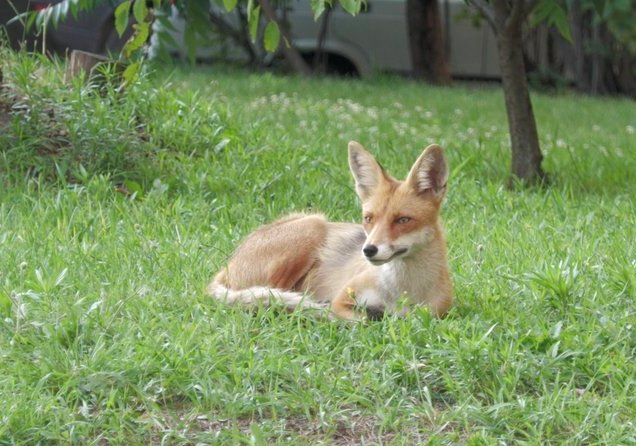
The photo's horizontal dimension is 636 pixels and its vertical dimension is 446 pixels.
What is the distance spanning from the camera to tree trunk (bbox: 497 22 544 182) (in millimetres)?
8602

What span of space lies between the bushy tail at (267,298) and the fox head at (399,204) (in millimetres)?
394

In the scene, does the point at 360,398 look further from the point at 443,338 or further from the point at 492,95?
the point at 492,95

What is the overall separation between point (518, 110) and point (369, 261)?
4015 mm

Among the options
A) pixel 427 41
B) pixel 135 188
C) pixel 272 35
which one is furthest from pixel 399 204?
pixel 427 41

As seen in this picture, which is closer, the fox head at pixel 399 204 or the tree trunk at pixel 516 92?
the fox head at pixel 399 204

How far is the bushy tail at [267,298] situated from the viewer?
17.1 feet

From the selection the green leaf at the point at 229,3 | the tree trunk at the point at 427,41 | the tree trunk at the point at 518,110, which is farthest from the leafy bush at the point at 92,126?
the tree trunk at the point at 427,41

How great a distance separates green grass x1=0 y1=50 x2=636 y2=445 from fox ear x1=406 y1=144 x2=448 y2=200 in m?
0.56

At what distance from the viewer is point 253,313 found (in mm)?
5227

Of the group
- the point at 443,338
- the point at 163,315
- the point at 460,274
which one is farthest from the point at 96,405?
the point at 460,274

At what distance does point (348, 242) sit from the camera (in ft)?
18.8

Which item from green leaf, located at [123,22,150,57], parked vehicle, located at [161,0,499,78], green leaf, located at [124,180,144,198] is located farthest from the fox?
Answer: parked vehicle, located at [161,0,499,78]

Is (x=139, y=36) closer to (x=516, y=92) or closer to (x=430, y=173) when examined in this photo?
(x=430, y=173)

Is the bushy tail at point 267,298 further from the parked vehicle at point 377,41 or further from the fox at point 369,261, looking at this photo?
the parked vehicle at point 377,41
